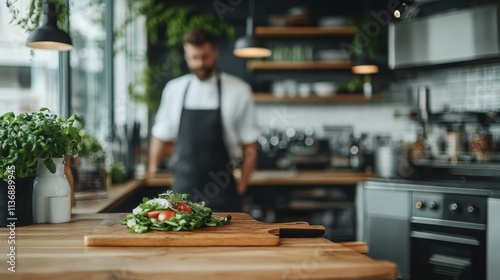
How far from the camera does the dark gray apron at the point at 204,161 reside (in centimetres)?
372

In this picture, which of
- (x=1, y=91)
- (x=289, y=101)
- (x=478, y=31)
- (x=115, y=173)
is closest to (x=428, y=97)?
(x=478, y=31)

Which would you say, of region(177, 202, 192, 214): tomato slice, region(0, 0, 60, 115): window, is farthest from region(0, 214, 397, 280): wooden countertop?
region(0, 0, 60, 115): window

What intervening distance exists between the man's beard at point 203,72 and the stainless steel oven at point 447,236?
5.57 ft

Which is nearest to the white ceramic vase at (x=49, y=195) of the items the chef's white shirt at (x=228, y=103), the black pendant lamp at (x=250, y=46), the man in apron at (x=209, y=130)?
the man in apron at (x=209, y=130)

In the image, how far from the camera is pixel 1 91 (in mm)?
2598

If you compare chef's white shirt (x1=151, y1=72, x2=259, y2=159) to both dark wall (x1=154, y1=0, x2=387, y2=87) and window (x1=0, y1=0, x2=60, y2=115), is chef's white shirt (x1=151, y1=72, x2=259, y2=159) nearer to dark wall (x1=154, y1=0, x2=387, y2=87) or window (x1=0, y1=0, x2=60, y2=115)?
window (x1=0, y1=0, x2=60, y2=115)

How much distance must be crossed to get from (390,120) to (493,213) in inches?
97.4

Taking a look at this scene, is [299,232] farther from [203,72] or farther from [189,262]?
[203,72]

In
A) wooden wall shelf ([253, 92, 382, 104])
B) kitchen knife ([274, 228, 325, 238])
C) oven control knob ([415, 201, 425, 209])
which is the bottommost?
oven control knob ([415, 201, 425, 209])

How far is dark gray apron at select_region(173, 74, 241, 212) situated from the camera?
12.2ft

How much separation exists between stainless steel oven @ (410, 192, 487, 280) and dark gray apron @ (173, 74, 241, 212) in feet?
4.21

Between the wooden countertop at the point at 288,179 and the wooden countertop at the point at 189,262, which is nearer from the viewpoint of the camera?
the wooden countertop at the point at 189,262

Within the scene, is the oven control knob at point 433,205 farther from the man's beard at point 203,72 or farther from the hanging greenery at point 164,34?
the hanging greenery at point 164,34

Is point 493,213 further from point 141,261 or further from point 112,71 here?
point 112,71
